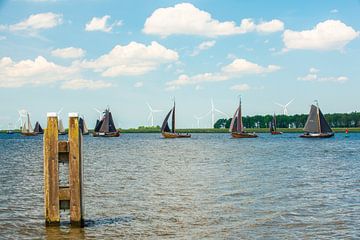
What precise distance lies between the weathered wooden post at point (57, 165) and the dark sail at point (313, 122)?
112716 millimetres

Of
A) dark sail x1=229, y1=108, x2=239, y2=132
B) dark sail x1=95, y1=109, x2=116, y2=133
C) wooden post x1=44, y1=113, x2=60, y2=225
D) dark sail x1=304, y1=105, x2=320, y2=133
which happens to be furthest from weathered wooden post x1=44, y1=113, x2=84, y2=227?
dark sail x1=95, y1=109, x2=116, y2=133

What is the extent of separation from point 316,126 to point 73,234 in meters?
121

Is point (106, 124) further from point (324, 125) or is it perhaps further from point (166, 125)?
point (324, 125)

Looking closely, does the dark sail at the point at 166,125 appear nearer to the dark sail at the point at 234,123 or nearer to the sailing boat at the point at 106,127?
the dark sail at the point at 234,123

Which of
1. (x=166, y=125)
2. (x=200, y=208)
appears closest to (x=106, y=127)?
(x=166, y=125)

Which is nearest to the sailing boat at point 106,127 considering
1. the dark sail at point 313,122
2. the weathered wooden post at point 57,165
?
the dark sail at point 313,122

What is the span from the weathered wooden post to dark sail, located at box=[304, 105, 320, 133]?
11272cm

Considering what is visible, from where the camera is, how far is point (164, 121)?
14712 cm

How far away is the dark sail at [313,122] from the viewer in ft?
412

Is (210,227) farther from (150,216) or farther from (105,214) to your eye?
(105,214)

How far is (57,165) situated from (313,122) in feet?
394

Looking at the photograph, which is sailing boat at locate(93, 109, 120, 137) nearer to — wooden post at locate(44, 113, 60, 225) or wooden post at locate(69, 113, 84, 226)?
wooden post at locate(69, 113, 84, 226)

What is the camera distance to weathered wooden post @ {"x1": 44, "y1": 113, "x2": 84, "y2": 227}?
51.8 ft

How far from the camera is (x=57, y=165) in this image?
15.8 metres
